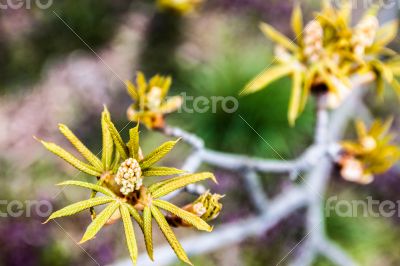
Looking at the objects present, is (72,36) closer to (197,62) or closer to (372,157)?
(197,62)

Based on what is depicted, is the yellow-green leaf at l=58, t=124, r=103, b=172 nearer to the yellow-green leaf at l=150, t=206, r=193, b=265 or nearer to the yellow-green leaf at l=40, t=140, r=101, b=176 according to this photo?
the yellow-green leaf at l=40, t=140, r=101, b=176

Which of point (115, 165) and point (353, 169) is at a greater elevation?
point (115, 165)

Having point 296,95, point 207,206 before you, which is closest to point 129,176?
point 207,206
